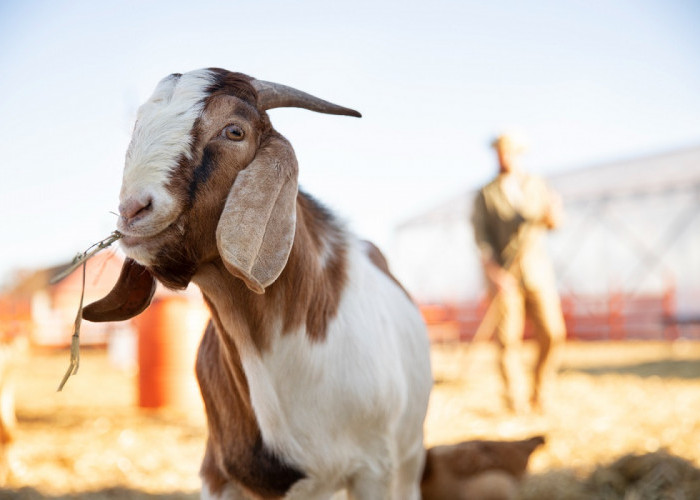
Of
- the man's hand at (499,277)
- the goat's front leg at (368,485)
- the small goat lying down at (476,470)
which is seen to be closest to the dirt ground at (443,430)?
the small goat lying down at (476,470)

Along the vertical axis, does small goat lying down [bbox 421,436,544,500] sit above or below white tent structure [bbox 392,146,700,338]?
above

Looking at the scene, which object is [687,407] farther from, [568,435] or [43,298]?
[43,298]

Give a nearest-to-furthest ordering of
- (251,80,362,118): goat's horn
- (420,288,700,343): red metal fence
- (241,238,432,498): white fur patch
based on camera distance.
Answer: (251,80,362,118): goat's horn, (241,238,432,498): white fur patch, (420,288,700,343): red metal fence

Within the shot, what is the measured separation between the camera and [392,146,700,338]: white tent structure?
17281mm

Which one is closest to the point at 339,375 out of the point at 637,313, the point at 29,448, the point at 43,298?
the point at 29,448

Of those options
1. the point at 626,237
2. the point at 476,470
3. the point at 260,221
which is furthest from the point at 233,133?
the point at 626,237

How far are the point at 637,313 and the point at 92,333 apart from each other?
13973mm

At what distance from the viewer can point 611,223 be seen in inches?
755

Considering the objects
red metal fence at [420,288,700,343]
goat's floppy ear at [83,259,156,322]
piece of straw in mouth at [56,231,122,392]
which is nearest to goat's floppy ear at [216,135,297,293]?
piece of straw in mouth at [56,231,122,392]

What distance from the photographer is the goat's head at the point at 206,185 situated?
148 cm

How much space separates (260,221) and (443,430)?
4.06m

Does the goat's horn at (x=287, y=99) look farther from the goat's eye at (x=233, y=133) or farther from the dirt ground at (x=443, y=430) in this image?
the dirt ground at (x=443, y=430)

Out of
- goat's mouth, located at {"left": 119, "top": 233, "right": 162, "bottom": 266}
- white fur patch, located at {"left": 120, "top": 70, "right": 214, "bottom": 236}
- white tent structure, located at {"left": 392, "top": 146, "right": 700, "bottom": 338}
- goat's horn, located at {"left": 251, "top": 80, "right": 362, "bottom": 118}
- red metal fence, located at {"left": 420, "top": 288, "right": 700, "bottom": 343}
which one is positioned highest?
goat's horn, located at {"left": 251, "top": 80, "right": 362, "bottom": 118}

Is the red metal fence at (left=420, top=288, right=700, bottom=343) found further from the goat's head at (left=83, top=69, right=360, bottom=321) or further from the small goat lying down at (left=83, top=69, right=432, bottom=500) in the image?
the goat's head at (left=83, top=69, right=360, bottom=321)
